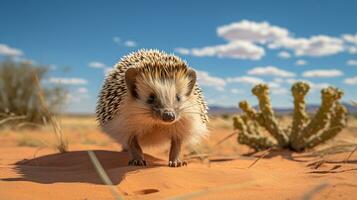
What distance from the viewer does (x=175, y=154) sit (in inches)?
201

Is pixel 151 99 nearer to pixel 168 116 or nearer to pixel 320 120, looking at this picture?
pixel 168 116

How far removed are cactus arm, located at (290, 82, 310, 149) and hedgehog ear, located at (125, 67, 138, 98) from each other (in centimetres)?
362

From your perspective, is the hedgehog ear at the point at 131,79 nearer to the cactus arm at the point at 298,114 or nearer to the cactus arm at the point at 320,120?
the cactus arm at the point at 298,114

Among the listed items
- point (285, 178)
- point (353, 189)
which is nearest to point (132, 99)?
point (285, 178)

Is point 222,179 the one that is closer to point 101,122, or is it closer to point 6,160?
point 101,122

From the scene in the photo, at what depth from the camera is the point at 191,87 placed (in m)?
5.28

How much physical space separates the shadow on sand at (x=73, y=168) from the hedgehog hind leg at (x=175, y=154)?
253 millimetres

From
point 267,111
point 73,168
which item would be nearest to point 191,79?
point 73,168

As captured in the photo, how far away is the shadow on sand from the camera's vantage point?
3.82 metres

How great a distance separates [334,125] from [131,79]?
4.43 meters

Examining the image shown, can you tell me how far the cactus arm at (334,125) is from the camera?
7.43 metres

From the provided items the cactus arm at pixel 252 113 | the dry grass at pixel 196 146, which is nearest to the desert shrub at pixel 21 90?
the dry grass at pixel 196 146

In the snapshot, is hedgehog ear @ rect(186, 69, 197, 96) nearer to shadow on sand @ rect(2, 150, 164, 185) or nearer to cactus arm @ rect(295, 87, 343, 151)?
shadow on sand @ rect(2, 150, 164, 185)

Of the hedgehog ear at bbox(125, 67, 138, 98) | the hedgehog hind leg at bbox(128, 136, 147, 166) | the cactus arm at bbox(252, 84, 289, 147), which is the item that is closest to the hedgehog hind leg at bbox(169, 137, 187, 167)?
the hedgehog hind leg at bbox(128, 136, 147, 166)
